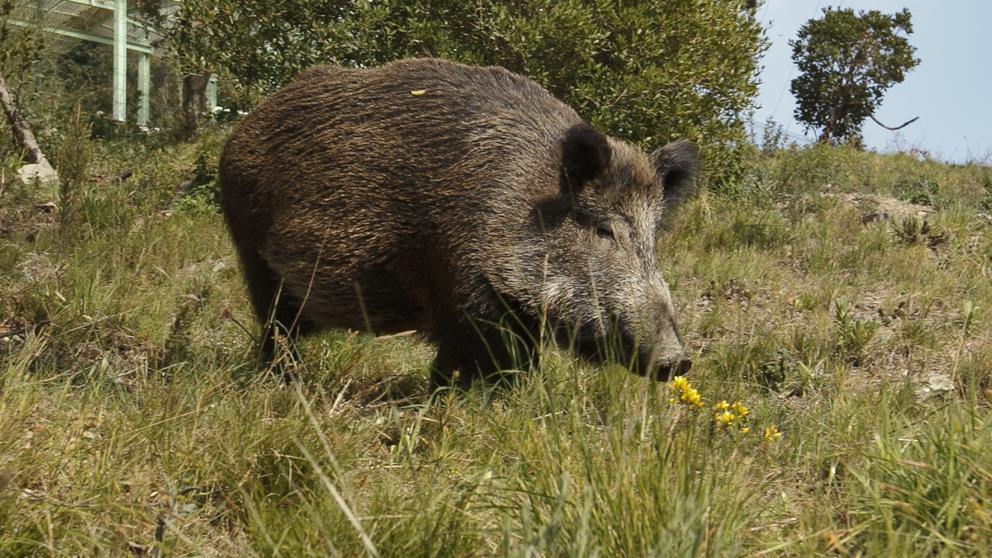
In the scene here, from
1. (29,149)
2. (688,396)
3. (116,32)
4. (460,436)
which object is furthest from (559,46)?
(116,32)

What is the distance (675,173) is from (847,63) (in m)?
18.1

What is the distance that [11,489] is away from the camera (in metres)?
2.18

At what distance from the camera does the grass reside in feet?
6.52

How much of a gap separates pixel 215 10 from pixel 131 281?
374 cm

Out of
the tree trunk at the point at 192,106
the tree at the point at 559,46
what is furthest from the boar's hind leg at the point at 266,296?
the tree trunk at the point at 192,106

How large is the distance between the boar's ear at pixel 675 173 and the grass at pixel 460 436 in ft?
2.49

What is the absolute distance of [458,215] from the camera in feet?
12.7

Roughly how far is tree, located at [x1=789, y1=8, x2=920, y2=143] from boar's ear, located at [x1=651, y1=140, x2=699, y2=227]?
1729 centimetres

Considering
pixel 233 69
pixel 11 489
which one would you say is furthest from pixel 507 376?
pixel 233 69

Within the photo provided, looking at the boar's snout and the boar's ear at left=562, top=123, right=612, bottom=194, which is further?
the boar's ear at left=562, top=123, right=612, bottom=194

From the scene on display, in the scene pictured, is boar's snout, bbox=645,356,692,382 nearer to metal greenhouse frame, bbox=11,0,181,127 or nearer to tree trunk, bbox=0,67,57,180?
tree trunk, bbox=0,67,57,180

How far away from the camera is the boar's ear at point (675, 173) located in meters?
4.43

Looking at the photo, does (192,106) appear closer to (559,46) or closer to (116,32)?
(116,32)

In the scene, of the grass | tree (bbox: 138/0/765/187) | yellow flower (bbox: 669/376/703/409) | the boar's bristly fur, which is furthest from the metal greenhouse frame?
yellow flower (bbox: 669/376/703/409)
